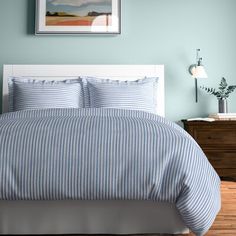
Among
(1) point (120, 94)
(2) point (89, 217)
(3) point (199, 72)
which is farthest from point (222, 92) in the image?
(2) point (89, 217)

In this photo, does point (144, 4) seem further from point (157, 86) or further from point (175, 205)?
point (175, 205)

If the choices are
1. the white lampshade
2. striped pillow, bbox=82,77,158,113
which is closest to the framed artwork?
striped pillow, bbox=82,77,158,113

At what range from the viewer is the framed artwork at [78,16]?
3824 mm

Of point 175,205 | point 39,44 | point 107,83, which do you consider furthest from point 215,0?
point 175,205

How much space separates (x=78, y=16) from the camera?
12.6 feet

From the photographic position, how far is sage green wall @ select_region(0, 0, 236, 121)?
12.7 feet

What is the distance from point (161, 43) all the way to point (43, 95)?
57.2 inches

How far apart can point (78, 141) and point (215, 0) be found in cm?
291

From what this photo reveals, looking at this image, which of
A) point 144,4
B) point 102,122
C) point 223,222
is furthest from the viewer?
point 144,4

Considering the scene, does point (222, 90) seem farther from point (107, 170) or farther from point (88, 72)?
point (107, 170)

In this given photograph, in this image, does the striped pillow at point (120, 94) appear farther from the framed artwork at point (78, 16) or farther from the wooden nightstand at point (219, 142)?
the framed artwork at point (78, 16)

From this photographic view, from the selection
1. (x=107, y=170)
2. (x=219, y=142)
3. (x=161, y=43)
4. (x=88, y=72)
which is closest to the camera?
(x=107, y=170)

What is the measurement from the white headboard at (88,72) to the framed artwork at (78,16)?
39cm

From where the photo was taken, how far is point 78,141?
1.70 m
